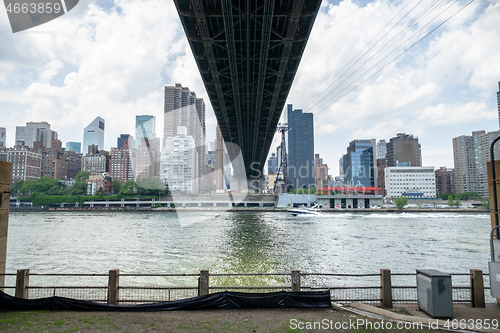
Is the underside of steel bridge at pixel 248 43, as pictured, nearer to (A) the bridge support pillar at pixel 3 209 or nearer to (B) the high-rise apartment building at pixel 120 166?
(A) the bridge support pillar at pixel 3 209

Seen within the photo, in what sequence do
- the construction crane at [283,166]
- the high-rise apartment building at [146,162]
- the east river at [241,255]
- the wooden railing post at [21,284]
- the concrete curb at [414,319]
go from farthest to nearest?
the high-rise apartment building at [146,162] → the construction crane at [283,166] → the east river at [241,255] → the wooden railing post at [21,284] → the concrete curb at [414,319]

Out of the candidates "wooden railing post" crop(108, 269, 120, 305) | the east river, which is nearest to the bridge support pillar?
"wooden railing post" crop(108, 269, 120, 305)

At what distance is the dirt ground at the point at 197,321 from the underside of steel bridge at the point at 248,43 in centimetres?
1626

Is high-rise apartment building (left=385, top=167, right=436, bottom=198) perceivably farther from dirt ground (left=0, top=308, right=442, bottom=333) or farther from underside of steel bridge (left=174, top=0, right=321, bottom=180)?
dirt ground (left=0, top=308, right=442, bottom=333)

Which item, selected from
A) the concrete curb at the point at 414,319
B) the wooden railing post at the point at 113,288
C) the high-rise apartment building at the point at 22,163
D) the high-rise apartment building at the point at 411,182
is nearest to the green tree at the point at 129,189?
the high-rise apartment building at the point at 22,163

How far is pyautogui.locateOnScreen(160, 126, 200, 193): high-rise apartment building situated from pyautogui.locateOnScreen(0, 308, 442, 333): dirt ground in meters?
171

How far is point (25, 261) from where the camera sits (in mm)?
23812

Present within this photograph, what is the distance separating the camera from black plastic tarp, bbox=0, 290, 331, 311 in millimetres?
8328

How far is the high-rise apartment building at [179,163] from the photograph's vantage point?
589 ft

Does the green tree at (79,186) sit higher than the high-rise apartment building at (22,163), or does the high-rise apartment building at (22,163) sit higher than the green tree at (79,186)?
the high-rise apartment building at (22,163)

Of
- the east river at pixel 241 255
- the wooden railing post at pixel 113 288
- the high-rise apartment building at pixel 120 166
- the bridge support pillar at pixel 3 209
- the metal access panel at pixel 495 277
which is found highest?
the high-rise apartment building at pixel 120 166

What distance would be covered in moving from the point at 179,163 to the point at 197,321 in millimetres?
179585

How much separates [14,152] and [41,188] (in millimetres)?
43960

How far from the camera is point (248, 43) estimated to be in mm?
23156
